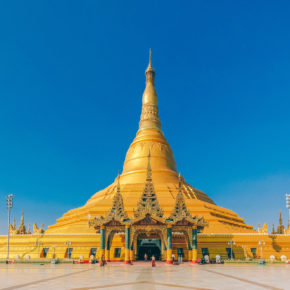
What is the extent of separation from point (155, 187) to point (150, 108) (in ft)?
64.2

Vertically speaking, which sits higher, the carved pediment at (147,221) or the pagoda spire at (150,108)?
the pagoda spire at (150,108)

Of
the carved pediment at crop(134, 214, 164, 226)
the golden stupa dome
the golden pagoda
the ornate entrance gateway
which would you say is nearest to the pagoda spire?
the golden stupa dome

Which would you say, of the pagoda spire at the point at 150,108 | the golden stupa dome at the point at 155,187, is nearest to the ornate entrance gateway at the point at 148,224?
the golden stupa dome at the point at 155,187

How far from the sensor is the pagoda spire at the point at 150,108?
5819 cm

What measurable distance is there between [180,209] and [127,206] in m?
11.0

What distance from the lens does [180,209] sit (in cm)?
2959

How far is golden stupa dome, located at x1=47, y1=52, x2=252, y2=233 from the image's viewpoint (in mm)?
39188

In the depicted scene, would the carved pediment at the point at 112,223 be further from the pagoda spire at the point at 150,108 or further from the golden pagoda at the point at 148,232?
the pagoda spire at the point at 150,108

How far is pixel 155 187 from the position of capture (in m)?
44.4

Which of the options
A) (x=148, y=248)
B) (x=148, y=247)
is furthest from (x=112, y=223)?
(x=148, y=248)

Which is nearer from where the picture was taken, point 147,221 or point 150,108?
point 147,221

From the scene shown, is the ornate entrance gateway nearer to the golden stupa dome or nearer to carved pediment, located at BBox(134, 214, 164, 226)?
carved pediment, located at BBox(134, 214, 164, 226)

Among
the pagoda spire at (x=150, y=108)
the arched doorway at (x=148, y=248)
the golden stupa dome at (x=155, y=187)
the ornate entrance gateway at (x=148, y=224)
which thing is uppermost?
the pagoda spire at (x=150, y=108)

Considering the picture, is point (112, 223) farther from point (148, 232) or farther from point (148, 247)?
point (148, 247)
